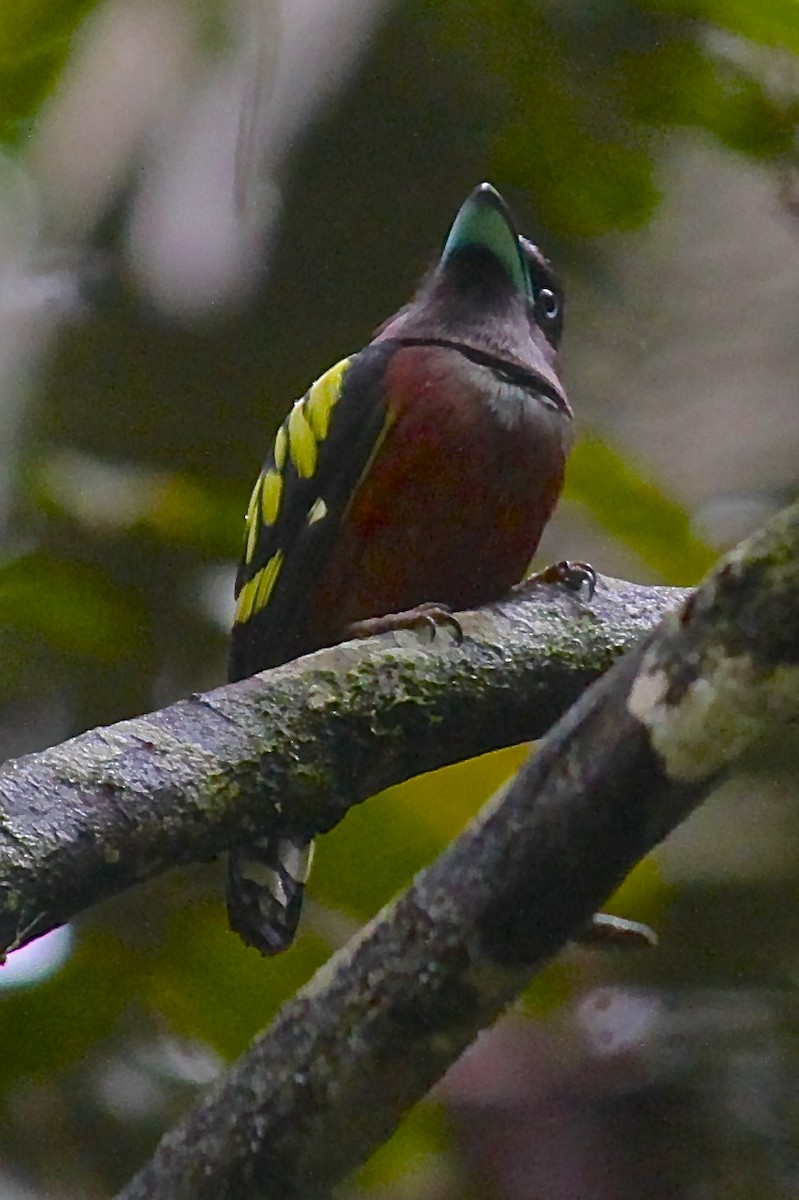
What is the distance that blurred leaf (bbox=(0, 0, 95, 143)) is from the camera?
1.56 m

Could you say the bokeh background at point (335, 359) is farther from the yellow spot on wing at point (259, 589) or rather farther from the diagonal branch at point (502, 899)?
the diagonal branch at point (502, 899)

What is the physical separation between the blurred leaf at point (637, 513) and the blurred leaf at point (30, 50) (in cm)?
76

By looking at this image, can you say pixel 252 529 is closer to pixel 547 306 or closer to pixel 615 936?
pixel 547 306

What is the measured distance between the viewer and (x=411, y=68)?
71.8 inches

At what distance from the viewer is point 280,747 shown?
2.91 ft

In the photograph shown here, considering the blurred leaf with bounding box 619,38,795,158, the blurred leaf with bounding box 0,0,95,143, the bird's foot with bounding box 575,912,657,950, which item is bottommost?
the bird's foot with bounding box 575,912,657,950

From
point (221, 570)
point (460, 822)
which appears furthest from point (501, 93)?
point (460, 822)

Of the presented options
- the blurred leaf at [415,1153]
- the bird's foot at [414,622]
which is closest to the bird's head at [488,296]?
the bird's foot at [414,622]

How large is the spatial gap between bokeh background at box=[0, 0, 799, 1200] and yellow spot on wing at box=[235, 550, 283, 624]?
0.23 meters

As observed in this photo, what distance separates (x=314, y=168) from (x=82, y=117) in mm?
315

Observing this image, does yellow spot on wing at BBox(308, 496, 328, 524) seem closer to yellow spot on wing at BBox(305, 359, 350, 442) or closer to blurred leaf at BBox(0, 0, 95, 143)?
yellow spot on wing at BBox(305, 359, 350, 442)

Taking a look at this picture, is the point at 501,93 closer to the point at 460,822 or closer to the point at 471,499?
the point at 471,499

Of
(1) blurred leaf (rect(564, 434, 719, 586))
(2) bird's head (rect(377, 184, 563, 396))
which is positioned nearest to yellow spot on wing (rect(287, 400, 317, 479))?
(2) bird's head (rect(377, 184, 563, 396))

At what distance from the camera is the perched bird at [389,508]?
123 cm
